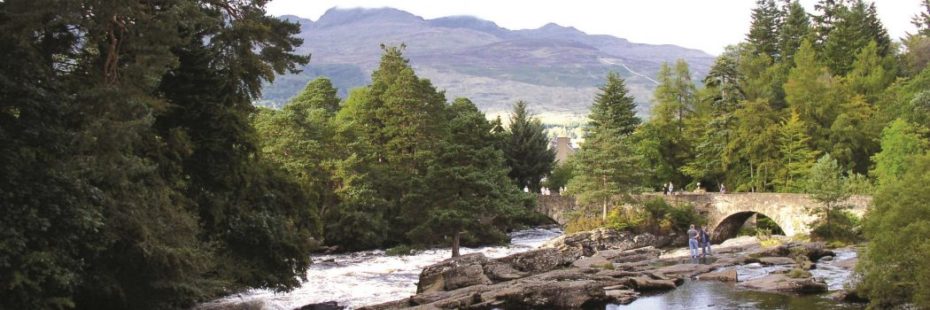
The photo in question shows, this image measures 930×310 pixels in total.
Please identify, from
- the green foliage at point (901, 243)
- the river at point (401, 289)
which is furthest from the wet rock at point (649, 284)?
the green foliage at point (901, 243)

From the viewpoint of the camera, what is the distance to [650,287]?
30484mm

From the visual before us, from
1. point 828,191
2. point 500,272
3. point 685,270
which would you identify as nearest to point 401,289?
point 500,272

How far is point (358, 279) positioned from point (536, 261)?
8064 mm

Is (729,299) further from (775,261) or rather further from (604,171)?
(604,171)

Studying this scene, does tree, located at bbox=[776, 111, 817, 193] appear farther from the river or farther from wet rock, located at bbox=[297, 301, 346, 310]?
wet rock, located at bbox=[297, 301, 346, 310]

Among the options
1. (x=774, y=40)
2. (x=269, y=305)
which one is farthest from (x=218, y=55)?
(x=774, y=40)

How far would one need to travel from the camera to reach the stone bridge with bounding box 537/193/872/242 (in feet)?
158

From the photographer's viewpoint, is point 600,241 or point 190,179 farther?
point 600,241

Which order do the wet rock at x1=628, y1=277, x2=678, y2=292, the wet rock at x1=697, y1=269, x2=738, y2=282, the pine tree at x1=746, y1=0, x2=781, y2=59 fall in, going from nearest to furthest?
1. the wet rock at x1=628, y1=277, x2=678, y2=292
2. the wet rock at x1=697, y1=269, x2=738, y2=282
3. the pine tree at x1=746, y1=0, x2=781, y2=59

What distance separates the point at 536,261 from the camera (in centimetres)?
3484

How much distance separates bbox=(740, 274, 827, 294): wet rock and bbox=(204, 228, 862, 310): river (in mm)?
623

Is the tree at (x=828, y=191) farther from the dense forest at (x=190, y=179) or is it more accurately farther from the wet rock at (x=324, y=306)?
the wet rock at (x=324, y=306)

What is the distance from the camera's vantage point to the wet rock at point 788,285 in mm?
28297

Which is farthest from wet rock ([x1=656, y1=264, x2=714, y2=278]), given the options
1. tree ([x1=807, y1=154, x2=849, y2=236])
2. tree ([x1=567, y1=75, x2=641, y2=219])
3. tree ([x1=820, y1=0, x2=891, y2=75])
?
tree ([x1=820, y1=0, x2=891, y2=75])
